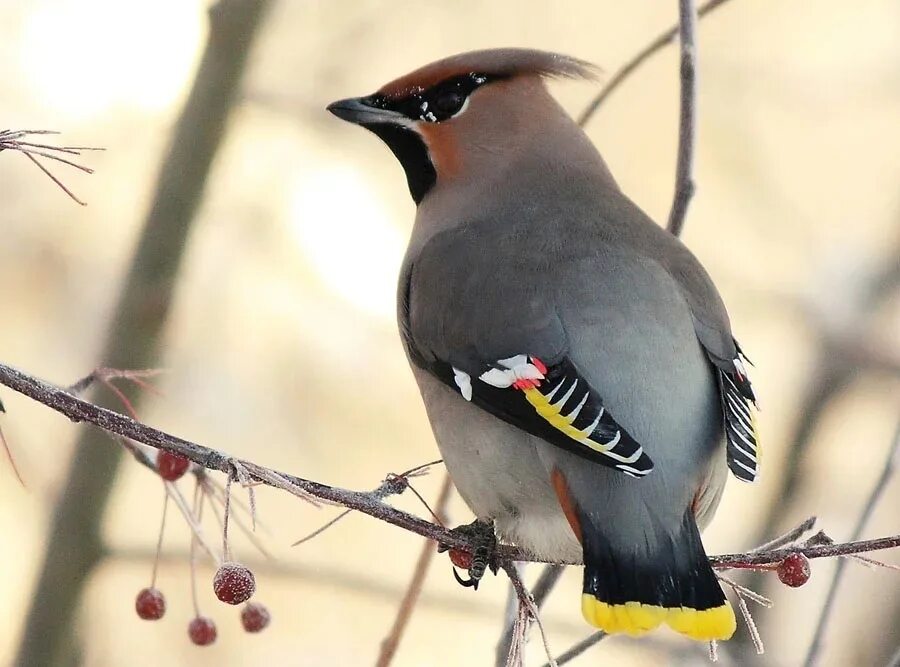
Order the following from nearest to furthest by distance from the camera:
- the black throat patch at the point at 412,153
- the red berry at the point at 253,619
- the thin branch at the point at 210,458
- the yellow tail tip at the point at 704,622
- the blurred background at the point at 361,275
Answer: the thin branch at the point at 210,458 → the yellow tail tip at the point at 704,622 → the red berry at the point at 253,619 → the black throat patch at the point at 412,153 → the blurred background at the point at 361,275

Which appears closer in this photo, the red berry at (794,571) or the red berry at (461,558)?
the red berry at (794,571)

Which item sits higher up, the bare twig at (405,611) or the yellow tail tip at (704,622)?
the yellow tail tip at (704,622)

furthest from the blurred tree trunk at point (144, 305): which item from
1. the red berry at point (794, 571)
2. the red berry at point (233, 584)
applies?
the red berry at point (794, 571)

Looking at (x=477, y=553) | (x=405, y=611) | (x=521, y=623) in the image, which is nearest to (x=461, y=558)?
(x=477, y=553)

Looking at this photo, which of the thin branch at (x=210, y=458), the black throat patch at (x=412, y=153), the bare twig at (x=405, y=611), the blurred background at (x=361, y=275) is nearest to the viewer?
the thin branch at (x=210, y=458)

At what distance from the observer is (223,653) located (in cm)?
480

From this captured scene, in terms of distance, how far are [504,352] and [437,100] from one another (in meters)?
0.81

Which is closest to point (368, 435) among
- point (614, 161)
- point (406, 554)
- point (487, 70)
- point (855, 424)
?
point (406, 554)

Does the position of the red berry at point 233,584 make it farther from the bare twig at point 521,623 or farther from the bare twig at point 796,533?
the bare twig at point 796,533

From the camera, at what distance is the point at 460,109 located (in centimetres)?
283

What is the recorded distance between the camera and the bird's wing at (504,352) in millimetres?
2020

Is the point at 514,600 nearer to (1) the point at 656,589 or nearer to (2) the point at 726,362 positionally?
(1) the point at 656,589

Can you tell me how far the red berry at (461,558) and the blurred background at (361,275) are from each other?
166cm

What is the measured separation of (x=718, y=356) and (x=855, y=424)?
3050 millimetres
